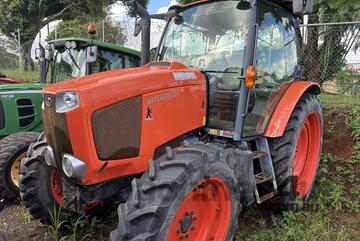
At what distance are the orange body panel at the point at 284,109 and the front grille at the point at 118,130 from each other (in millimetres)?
1460

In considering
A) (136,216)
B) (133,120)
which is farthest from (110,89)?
(136,216)

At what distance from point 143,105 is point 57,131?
0.64m

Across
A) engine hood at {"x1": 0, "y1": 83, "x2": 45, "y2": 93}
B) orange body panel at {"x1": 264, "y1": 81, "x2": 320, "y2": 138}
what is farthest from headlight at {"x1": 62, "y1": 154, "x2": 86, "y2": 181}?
engine hood at {"x1": 0, "y1": 83, "x2": 45, "y2": 93}

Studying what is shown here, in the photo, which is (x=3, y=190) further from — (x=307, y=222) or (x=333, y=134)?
(x=333, y=134)

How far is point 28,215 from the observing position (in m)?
4.20

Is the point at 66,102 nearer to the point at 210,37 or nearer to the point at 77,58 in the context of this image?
the point at 210,37

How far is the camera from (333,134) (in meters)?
5.34

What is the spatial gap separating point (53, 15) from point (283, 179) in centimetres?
2101

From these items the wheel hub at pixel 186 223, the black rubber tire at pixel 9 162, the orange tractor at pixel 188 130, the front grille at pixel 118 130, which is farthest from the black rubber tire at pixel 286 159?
the black rubber tire at pixel 9 162

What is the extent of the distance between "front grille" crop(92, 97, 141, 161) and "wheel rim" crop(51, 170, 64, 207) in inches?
45.2

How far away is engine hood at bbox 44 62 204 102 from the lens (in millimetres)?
2652

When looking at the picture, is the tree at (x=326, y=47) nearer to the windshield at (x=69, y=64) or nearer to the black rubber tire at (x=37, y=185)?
the windshield at (x=69, y=64)

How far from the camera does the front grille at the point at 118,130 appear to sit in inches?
104

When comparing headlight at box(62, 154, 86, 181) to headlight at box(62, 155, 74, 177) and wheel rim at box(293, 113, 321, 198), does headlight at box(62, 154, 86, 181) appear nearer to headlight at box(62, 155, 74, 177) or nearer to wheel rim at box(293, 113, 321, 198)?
headlight at box(62, 155, 74, 177)
